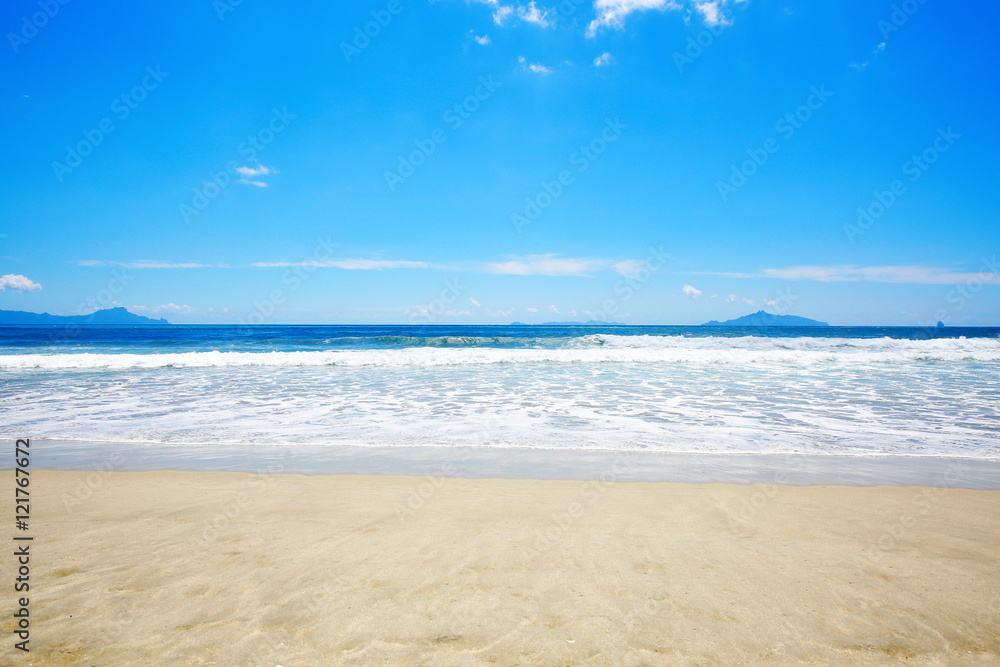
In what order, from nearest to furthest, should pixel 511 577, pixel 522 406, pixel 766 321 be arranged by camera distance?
1. pixel 511 577
2. pixel 522 406
3. pixel 766 321

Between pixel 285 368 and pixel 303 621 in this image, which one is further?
pixel 285 368

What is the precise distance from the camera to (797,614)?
273 cm

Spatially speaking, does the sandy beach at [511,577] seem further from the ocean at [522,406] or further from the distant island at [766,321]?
the distant island at [766,321]

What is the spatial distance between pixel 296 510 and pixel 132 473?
290 centimetres

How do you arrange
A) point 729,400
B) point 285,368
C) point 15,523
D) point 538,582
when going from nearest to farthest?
point 538,582 → point 15,523 → point 729,400 → point 285,368

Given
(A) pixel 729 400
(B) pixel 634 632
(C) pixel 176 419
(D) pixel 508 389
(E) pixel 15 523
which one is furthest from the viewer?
(D) pixel 508 389

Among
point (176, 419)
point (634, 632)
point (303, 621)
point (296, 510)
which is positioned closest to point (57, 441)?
point (176, 419)

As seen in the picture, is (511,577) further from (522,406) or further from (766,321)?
(766,321)

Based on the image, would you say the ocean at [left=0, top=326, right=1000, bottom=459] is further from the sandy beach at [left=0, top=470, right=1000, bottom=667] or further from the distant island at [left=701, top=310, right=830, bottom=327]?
the distant island at [left=701, top=310, right=830, bottom=327]

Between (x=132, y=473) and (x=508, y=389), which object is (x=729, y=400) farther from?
(x=132, y=473)

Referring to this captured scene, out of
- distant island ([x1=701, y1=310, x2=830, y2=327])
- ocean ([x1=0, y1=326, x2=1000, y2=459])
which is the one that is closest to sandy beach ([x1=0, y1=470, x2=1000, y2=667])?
ocean ([x1=0, y1=326, x2=1000, y2=459])

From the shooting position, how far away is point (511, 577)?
3105mm

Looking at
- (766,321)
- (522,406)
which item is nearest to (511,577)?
(522,406)

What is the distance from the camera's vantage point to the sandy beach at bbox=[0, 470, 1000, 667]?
2.45 metres
